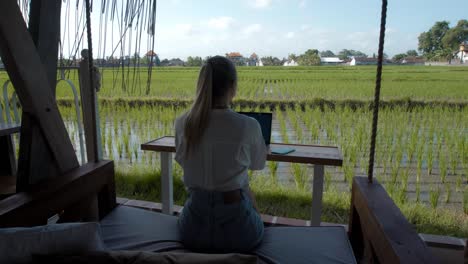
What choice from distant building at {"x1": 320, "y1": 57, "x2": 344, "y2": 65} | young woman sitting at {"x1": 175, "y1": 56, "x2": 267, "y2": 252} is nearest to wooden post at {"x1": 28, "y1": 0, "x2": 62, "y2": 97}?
young woman sitting at {"x1": 175, "y1": 56, "x2": 267, "y2": 252}

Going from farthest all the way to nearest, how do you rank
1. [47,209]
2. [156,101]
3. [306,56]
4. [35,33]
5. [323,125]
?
[306,56] < [156,101] < [323,125] < [35,33] < [47,209]

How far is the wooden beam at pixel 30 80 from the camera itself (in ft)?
3.67

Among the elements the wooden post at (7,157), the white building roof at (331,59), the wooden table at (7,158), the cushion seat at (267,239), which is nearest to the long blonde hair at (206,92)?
the cushion seat at (267,239)

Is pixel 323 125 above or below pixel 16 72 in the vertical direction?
below

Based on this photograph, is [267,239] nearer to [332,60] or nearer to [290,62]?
[290,62]

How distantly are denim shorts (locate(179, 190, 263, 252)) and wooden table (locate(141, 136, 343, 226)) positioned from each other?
1.84 ft

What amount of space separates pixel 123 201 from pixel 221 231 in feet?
4.85

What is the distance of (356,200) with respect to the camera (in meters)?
1.28

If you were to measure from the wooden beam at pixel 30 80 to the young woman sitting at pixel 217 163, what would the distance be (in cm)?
54

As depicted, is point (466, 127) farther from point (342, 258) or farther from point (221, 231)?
point (221, 231)

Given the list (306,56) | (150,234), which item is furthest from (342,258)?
(306,56)

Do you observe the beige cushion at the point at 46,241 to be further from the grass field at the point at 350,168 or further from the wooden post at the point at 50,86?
the grass field at the point at 350,168

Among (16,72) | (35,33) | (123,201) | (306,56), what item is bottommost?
(123,201)

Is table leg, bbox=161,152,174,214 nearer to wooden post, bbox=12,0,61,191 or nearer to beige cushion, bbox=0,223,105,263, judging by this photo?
wooden post, bbox=12,0,61,191
